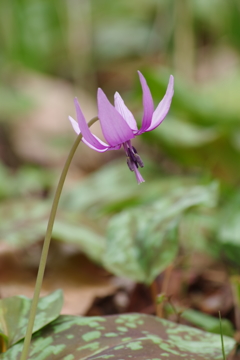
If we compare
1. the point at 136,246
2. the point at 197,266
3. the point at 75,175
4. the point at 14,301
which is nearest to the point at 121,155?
the point at 75,175

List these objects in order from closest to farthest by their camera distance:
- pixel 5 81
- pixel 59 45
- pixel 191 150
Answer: pixel 191 150 → pixel 5 81 → pixel 59 45

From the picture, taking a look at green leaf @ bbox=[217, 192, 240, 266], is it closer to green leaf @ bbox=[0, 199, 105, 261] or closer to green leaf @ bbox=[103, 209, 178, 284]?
green leaf @ bbox=[103, 209, 178, 284]

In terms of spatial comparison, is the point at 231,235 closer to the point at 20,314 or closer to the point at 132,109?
the point at 20,314

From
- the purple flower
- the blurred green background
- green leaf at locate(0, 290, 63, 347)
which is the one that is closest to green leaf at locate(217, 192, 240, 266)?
the blurred green background

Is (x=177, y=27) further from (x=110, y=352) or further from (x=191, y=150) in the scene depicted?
(x=110, y=352)

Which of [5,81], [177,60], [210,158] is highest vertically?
[5,81]

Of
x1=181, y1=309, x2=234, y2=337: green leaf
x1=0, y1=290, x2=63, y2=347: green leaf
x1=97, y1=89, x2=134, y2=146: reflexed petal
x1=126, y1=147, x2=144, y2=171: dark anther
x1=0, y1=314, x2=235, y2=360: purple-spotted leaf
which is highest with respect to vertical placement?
x1=97, y1=89, x2=134, y2=146: reflexed petal
